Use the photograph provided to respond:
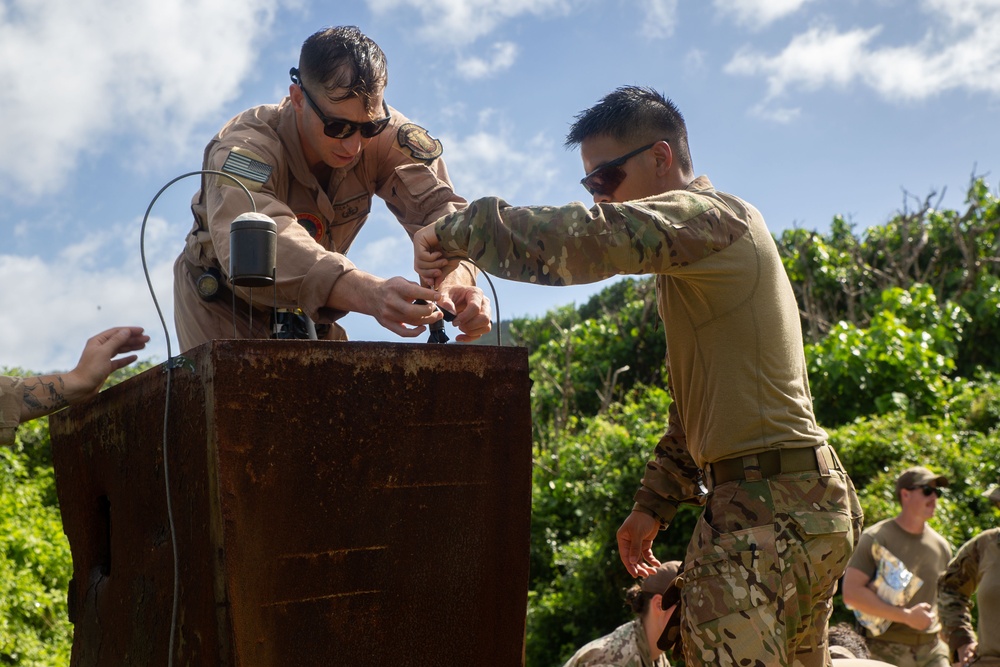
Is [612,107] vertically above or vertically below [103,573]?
above

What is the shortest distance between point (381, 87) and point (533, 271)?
3.72 feet

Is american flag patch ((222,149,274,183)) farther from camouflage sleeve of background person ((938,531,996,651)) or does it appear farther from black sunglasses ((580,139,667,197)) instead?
camouflage sleeve of background person ((938,531,996,651))

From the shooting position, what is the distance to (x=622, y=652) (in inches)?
165

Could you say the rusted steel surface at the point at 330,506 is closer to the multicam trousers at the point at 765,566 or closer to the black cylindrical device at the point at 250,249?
the black cylindrical device at the point at 250,249

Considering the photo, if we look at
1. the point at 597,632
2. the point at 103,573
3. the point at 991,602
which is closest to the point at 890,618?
the point at 991,602

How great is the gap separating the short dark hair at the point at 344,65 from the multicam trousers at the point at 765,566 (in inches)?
62.6

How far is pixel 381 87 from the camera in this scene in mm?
3172

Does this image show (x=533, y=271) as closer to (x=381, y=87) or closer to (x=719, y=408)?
(x=719, y=408)

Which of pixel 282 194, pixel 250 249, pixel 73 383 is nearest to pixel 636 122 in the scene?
pixel 250 249

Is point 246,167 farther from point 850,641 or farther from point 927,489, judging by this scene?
point 927,489

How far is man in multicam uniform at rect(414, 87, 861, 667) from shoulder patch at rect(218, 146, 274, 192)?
768 mm

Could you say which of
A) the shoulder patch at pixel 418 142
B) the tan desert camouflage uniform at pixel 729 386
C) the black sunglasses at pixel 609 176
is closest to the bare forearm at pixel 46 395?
the tan desert camouflage uniform at pixel 729 386

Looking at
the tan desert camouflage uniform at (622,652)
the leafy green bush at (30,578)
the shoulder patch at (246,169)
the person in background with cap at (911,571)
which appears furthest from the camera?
the leafy green bush at (30,578)

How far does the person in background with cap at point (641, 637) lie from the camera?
4004 millimetres
